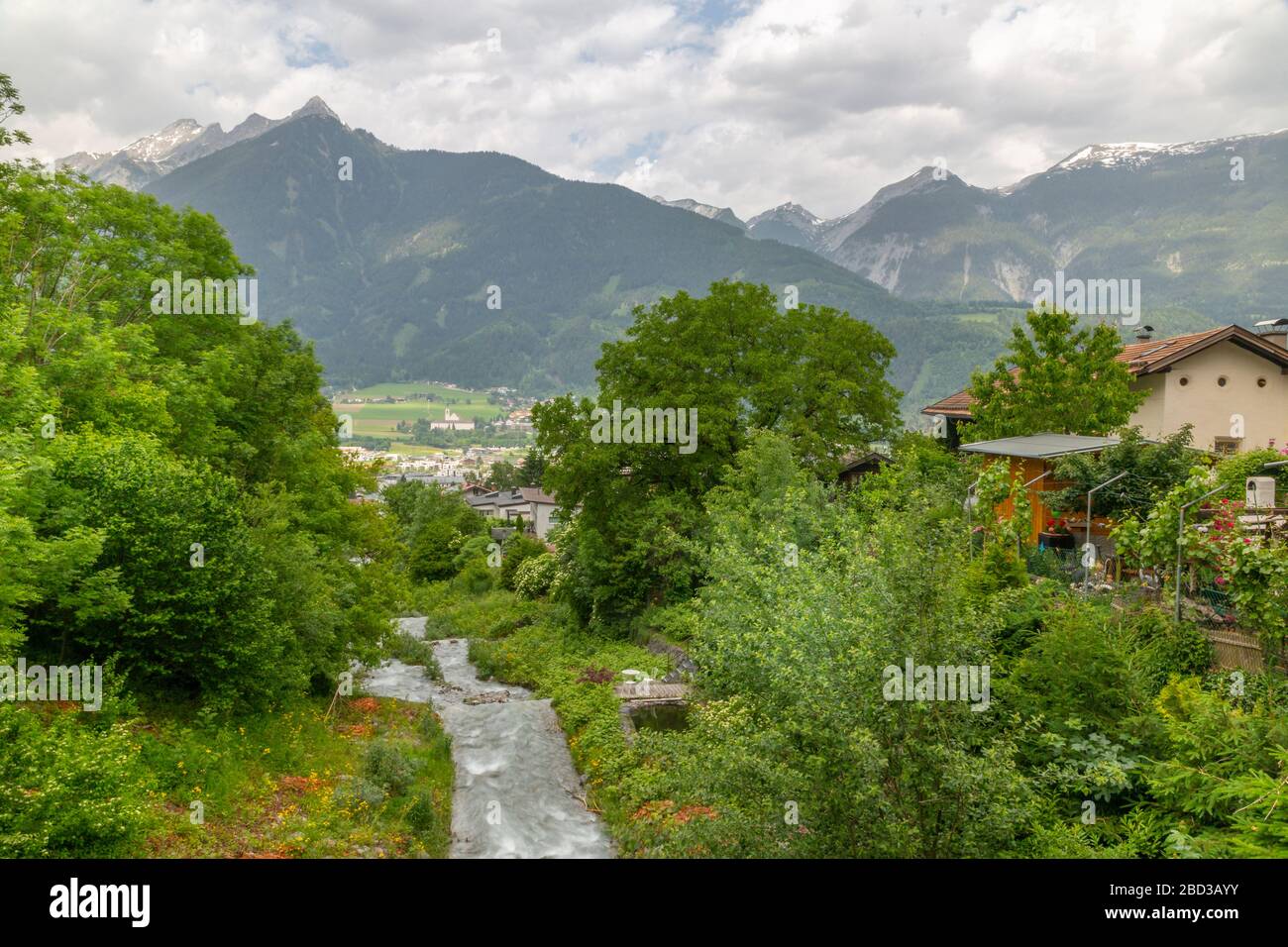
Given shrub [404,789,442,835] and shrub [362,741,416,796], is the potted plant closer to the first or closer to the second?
shrub [404,789,442,835]

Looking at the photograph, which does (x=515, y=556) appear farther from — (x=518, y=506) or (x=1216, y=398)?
(x=518, y=506)

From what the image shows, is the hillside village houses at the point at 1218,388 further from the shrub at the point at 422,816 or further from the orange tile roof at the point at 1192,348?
the shrub at the point at 422,816

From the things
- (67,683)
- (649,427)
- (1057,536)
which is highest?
(649,427)

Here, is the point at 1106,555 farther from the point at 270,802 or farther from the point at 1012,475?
the point at 270,802

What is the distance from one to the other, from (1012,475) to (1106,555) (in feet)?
14.8

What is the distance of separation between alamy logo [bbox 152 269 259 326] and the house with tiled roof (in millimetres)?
26557

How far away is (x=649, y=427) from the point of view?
101 feet

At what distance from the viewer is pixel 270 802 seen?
15477 mm

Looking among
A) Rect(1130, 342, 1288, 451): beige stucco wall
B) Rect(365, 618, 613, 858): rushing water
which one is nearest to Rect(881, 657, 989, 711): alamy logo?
Rect(365, 618, 613, 858): rushing water

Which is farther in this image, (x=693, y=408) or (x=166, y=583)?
(x=693, y=408)

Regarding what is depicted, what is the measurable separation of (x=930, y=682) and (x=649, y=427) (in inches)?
875
